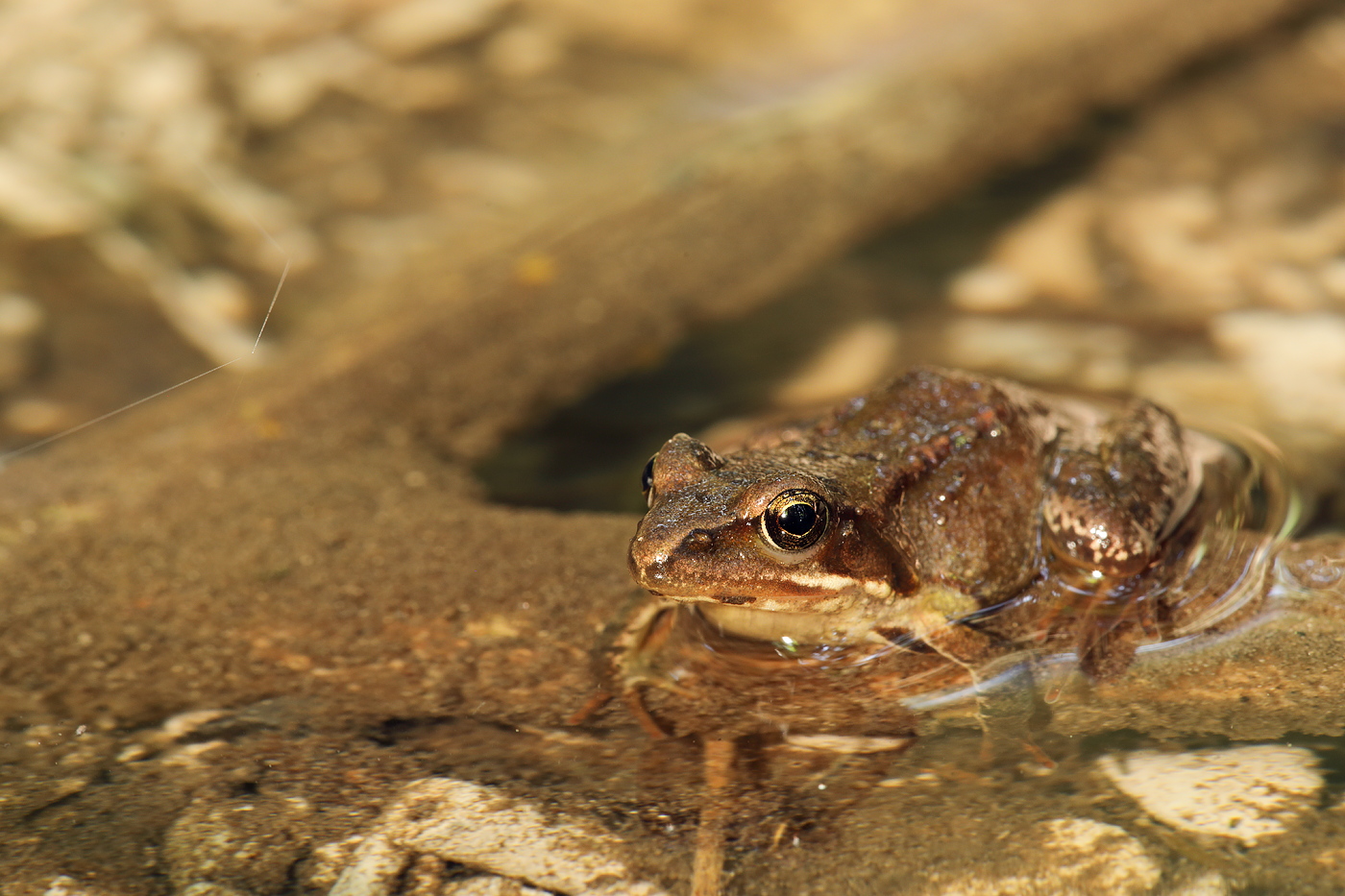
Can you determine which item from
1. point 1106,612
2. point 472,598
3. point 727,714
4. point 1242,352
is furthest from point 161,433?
point 1242,352

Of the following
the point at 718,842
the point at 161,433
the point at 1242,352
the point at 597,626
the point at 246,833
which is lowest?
the point at 718,842

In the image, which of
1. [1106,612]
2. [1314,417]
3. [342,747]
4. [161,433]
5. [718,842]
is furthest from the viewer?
[161,433]

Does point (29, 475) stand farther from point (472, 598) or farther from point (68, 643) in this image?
point (472, 598)

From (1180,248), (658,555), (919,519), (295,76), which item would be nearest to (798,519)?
(658,555)

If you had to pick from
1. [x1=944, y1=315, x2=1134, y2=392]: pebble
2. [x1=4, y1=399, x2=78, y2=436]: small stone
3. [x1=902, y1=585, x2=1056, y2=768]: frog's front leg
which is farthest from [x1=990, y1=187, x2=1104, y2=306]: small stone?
[x1=4, y1=399, x2=78, y2=436]: small stone

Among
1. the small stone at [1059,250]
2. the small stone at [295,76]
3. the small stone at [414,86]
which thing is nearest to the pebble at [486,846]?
the small stone at [1059,250]

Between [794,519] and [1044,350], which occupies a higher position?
[1044,350]

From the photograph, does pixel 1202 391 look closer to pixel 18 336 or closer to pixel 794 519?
pixel 794 519
